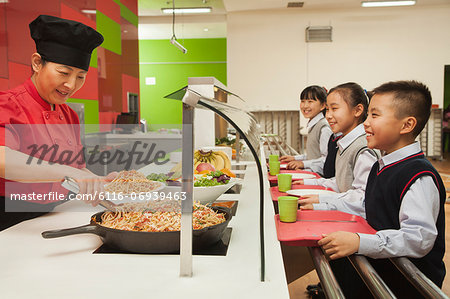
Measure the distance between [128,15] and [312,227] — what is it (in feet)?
22.3

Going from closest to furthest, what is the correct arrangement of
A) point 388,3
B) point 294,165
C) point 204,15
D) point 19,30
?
point 294,165
point 19,30
point 388,3
point 204,15

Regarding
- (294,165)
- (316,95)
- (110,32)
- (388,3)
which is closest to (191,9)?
(110,32)

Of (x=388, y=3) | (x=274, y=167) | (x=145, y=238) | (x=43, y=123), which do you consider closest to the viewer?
(x=145, y=238)

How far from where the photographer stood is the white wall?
8281 mm

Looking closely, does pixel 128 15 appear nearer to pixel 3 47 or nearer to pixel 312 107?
pixel 3 47

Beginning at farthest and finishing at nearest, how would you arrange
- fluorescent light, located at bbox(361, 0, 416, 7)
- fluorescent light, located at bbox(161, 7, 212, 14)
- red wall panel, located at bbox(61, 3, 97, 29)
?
fluorescent light, located at bbox(161, 7, 212, 14) → fluorescent light, located at bbox(361, 0, 416, 7) → red wall panel, located at bbox(61, 3, 97, 29)

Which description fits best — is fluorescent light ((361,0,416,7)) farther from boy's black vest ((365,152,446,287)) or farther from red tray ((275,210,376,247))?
red tray ((275,210,376,247))

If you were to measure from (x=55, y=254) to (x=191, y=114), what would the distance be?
56 centimetres

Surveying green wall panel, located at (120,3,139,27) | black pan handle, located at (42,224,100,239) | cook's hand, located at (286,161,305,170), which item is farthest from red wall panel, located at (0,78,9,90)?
green wall panel, located at (120,3,139,27)

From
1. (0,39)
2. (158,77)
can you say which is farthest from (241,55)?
(0,39)

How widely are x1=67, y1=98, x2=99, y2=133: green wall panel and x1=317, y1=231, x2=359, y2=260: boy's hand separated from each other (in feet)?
15.5

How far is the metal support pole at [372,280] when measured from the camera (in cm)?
82

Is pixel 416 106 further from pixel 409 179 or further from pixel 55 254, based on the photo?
pixel 55 254

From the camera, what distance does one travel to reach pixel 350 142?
7.10 ft
